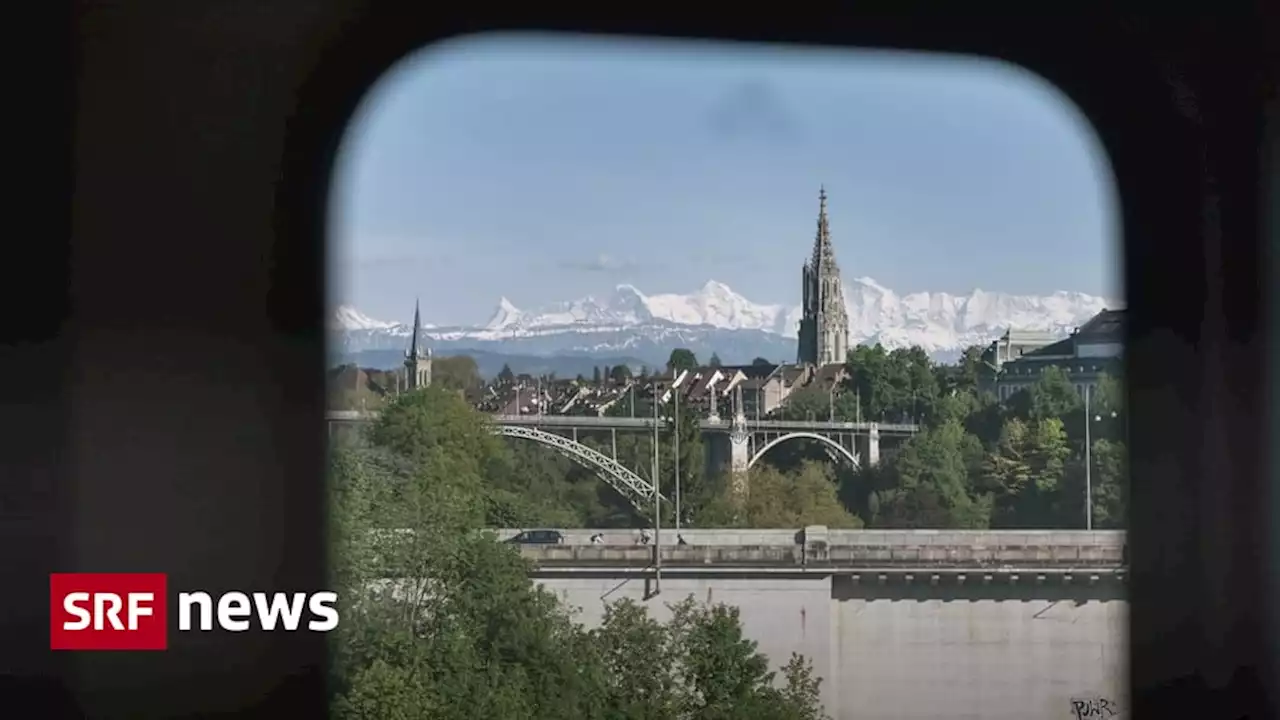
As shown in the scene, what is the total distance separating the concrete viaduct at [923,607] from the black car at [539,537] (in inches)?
1.9

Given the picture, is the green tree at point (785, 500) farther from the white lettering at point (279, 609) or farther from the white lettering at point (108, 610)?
the white lettering at point (108, 610)

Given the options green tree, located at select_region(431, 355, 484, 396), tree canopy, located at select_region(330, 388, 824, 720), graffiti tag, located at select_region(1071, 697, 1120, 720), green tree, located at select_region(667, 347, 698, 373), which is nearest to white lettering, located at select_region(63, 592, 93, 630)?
tree canopy, located at select_region(330, 388, 824, 720)

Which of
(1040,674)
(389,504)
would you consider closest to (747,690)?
(1040,674)

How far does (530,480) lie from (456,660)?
1.12 ft

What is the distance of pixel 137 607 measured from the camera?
2119mm

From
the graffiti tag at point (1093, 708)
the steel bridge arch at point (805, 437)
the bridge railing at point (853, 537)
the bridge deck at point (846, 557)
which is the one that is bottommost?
the graffiti tag at point (1093, 708)

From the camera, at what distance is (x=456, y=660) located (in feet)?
7.24

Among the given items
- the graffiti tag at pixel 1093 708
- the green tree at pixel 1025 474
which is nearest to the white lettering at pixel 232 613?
the green tree at pixel 1025 474

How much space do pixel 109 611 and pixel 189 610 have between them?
14 cm

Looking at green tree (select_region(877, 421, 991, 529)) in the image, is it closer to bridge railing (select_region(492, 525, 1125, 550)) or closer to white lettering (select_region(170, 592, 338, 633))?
bridge railing (select_region(492, 525, 1125, 550))

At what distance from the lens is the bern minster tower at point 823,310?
7.41 feet

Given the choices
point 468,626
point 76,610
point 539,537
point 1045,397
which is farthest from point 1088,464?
point 76,610

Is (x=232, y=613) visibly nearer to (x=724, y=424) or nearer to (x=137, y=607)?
(x=137, y=607)

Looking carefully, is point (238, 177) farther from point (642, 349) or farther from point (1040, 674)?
point (1040, 674)
